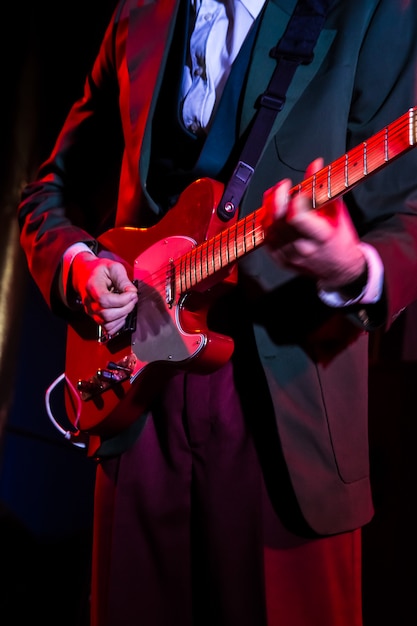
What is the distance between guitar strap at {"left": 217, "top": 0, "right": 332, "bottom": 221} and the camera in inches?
43.3

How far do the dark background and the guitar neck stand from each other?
773mm

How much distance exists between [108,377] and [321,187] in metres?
0.62

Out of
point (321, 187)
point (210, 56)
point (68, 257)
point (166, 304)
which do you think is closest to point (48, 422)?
point (68, 257)

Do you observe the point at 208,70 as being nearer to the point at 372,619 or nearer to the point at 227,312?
the point at 227,312

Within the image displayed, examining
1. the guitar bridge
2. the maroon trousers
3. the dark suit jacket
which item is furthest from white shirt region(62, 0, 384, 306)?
the maroon trousers

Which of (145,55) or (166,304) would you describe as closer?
(166,304)

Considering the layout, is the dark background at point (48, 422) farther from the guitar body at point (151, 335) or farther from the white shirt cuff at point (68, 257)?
the white shirt cuff at point (68, 257)

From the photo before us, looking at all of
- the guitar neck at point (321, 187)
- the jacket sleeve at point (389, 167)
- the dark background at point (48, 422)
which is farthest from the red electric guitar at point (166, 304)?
the dark background at point (48, 422)

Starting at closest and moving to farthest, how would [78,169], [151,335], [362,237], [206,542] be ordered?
1. [362,237]
2. [206,542]
3. [151,335]
4. [78,169]

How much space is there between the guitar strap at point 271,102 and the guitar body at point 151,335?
3cm

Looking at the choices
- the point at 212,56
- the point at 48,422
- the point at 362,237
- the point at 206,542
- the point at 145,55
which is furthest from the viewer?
the point at 48,422

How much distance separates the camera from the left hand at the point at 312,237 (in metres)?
0.80

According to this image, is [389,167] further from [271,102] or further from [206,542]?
[206,542]

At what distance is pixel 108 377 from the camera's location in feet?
4.07
